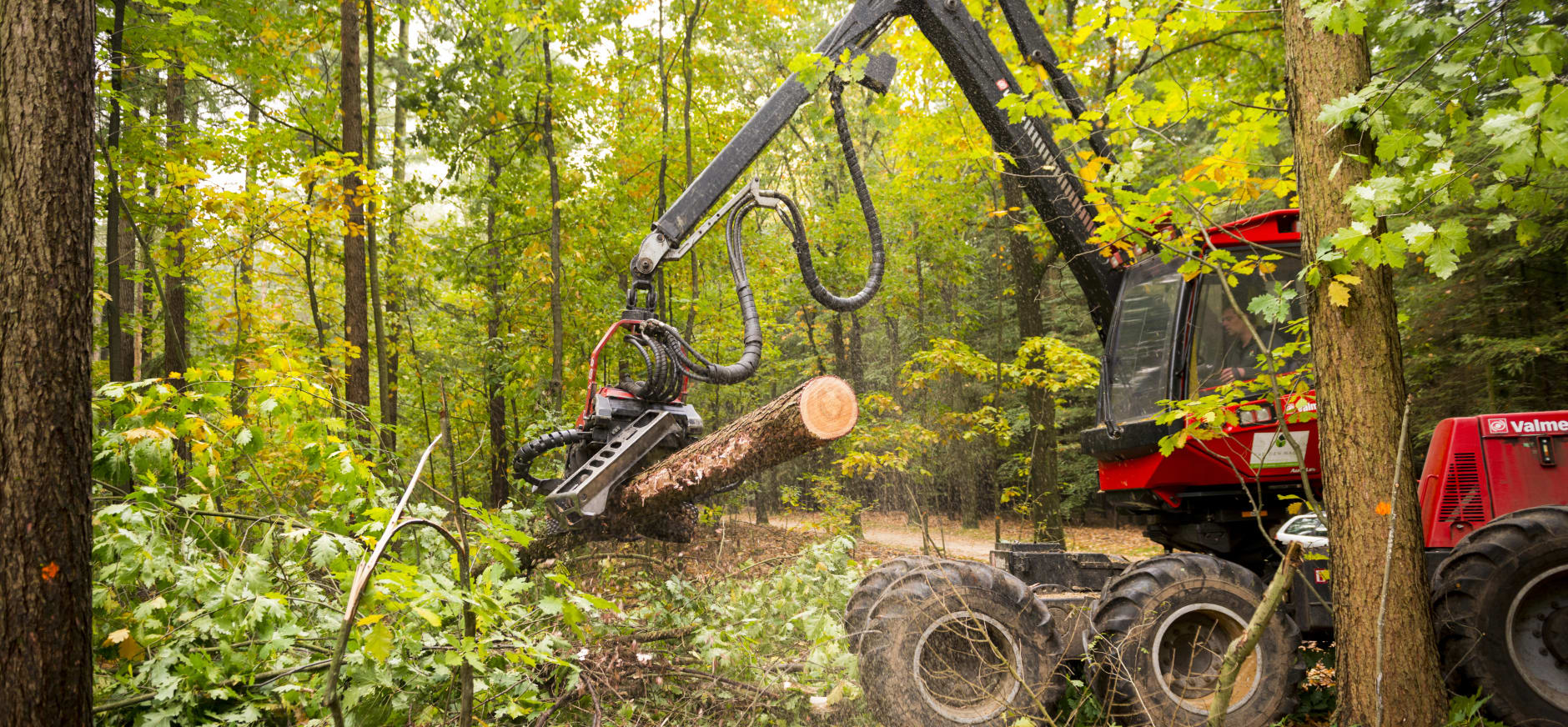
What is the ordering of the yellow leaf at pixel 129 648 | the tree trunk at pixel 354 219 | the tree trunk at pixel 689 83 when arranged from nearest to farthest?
the yellow leaf at pixel 129 648 < the tree trunk at pixel 354 219 < the tree trunk at pixel 689 83

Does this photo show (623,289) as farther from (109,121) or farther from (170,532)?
(170,532)

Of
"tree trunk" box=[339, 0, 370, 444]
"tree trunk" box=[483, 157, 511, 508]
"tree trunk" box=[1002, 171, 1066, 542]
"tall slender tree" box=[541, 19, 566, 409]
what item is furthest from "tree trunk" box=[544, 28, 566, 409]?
"tree trunk" box=[1002, 171, 1066, 542]

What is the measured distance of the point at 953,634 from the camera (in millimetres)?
4062

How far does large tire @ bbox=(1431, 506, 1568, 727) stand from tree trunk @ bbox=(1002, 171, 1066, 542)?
6426mm

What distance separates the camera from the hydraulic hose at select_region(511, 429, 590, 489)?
219 inches

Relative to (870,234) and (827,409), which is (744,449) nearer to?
(827,409)

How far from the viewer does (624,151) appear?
1257cm

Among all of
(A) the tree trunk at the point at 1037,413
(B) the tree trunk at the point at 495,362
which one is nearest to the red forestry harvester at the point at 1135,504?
(A) the tree trunk at the point at 1037,413

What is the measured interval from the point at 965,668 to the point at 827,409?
158cm

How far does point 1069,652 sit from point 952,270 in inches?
429

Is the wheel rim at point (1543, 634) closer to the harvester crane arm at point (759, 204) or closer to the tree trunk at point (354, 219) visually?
the harvester crane arm at point (759, 204)

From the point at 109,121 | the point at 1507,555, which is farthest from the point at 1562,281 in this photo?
the point at 109,121

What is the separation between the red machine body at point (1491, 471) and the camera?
158 inches

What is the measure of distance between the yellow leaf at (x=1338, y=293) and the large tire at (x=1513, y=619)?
5.32 feet
